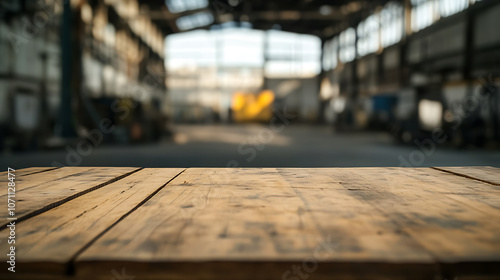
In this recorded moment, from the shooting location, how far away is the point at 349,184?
1.51m

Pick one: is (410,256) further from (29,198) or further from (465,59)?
(465,59)

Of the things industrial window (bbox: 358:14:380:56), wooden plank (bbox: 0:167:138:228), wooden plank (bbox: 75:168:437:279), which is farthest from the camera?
industrial window (bbox: 358:14:380:56)

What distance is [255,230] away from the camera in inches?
35.0

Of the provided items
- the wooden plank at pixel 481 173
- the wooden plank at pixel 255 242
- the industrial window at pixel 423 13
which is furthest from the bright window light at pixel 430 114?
the wooden plank at pixel 255 242

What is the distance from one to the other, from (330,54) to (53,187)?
2738cm

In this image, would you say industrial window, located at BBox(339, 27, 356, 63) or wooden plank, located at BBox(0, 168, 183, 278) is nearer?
wooden plank, located at BBox(0, 168, 183, 278)

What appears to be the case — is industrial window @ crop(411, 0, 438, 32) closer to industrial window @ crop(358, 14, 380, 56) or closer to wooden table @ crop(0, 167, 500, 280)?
industrial window @ crop(358, 14, 380, 56)

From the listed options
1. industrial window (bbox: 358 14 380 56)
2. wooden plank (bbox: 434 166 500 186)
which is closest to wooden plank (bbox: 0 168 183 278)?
wooden plank (bbox: 434 166 500 186)

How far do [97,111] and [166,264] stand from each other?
11.2 m

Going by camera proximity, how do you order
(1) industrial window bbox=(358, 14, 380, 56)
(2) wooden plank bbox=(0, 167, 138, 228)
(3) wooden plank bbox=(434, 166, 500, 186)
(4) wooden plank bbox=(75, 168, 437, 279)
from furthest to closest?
(1) industrial window bbox=(358, 14, 380, 56) → (3) wooden plank bbox=(434, 166, 500, 186) → (2) wooden plank bbox=(0, 167, 138, 228) → (4) wooden plank bbox=(75, 168, 437, 279)

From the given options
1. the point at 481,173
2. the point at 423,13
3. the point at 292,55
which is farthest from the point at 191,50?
the point at 481,173

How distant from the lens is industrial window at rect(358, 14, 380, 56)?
62.4 ft

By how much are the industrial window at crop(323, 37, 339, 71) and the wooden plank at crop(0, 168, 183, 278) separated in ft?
84.0

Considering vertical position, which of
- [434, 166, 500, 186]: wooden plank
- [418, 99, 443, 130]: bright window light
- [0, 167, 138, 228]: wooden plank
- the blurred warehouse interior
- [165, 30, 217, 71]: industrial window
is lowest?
[434, 166, 500, 186]: wooden plank
